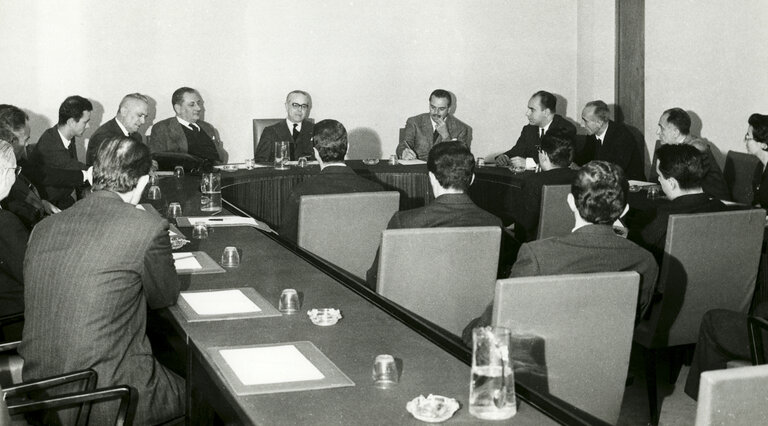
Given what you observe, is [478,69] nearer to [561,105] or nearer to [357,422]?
[561,105]

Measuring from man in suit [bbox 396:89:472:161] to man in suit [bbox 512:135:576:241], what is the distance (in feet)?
8.31

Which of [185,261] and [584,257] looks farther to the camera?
[185,261]

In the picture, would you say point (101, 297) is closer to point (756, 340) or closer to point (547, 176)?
point (756, 340)

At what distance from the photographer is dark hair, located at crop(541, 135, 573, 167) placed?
5.30m

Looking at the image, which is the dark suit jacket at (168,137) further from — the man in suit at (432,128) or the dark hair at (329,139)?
the dark hair at (329,139)

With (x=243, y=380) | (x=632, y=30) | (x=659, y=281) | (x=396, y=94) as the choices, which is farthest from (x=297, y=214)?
(x=632, y=30)

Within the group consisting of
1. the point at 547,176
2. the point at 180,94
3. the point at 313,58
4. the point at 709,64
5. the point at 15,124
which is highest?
the point at 313,58

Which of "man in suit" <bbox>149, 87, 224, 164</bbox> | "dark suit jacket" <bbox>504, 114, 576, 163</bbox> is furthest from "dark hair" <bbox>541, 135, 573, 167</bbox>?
"man in suit" <bbox>149, 87, 224, 164</bbox>

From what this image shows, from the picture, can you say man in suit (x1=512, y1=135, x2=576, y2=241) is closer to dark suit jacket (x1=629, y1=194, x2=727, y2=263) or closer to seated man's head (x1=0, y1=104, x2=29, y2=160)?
dark suit jacket (x1=629, y1=194, x2=727, y2=263)

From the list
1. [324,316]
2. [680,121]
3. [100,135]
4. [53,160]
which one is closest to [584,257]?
[324,316]

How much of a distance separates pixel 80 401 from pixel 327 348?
623 mm

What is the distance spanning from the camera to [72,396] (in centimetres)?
222

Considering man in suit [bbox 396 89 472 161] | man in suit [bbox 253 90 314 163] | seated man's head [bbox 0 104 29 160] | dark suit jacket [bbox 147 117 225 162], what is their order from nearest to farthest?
seated man's head [bbox 0 104 29 160]
dark suit jacket [bbox 147 117 225 162]
man in suit [bbox 253 90 314 163]
man in suit [bbox 396 89 472 161]

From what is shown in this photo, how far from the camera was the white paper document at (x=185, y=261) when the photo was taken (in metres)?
3.29
